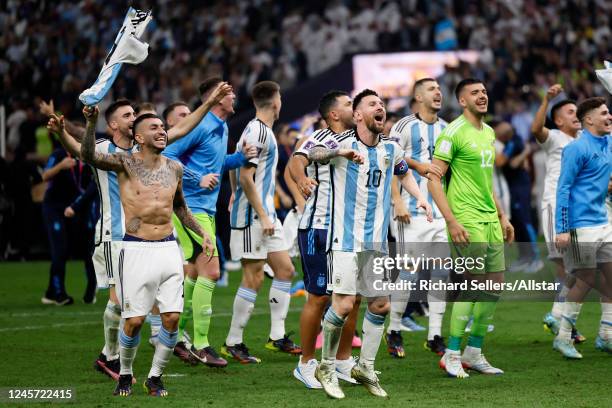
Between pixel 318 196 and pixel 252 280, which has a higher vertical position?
pixel 318 196

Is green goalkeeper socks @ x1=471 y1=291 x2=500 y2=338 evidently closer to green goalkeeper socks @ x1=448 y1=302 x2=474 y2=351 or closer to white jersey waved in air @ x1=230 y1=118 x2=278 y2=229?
green goalkeeper socks @ x1=448 y1=302 x2=474 y2=351

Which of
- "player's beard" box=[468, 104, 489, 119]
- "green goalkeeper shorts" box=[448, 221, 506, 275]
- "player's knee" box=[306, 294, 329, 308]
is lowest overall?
"player's knee" box=[306, 294, 329, 308]

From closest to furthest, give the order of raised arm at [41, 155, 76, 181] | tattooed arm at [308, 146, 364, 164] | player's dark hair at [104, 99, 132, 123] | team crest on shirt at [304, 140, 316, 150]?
tattooed arm at [308, 146, 364, 164] → team crest on shirt at [304, 140, 316, 150] → player's dark hair at [104, 99, 132, 123] → raised arm at [41, 155, 76, 181]

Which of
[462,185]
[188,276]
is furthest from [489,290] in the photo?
[188,276]

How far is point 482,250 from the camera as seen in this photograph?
9.69m

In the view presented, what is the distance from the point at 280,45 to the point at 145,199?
Answer: 822 inches

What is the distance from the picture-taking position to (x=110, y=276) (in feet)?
32.8

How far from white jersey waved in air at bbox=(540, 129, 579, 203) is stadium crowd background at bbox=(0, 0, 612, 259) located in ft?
32.6

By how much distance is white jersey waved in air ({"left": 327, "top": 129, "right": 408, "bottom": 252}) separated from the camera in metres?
8.89

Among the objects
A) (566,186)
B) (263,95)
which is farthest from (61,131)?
(566,186)

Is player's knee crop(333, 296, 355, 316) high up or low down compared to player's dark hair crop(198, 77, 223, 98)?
down

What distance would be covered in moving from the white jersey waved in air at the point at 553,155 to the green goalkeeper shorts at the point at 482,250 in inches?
102

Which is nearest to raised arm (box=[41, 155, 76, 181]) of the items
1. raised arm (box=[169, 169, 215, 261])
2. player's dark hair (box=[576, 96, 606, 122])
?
raised arm (box=[169, 169, 215, 261])

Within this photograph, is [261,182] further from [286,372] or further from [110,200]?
[286,372]
